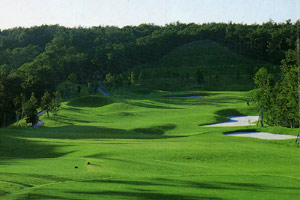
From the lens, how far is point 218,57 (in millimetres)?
171125

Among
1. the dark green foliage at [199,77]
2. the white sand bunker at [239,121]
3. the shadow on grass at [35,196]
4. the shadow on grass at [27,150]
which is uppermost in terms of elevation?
the dark green foliage at [199,77]

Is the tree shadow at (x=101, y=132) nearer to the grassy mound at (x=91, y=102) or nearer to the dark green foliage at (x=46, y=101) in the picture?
the dark green foliage at (x=46, y=101)

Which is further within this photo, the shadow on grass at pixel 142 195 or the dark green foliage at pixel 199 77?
the dark green foliage at pixel 199 77

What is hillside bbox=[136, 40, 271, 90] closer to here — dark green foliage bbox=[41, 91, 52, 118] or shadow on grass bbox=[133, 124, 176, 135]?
dark green foliage bbox=[41, 91, 52, 118]

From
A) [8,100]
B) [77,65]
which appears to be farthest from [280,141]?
[77,65]

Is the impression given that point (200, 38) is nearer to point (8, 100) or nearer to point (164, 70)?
point (164, 70)

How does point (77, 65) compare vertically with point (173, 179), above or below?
above

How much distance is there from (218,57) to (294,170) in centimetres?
15425

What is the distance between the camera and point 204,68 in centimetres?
15412

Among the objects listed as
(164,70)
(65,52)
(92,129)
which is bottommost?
(92,129)

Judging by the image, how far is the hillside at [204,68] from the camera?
137m

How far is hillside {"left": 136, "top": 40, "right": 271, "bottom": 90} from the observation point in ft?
448

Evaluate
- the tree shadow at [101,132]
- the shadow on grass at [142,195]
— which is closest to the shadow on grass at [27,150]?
the tree shadow at [101,132]

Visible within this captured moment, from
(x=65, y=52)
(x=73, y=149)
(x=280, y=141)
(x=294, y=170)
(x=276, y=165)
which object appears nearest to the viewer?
(x=294, y=170)
